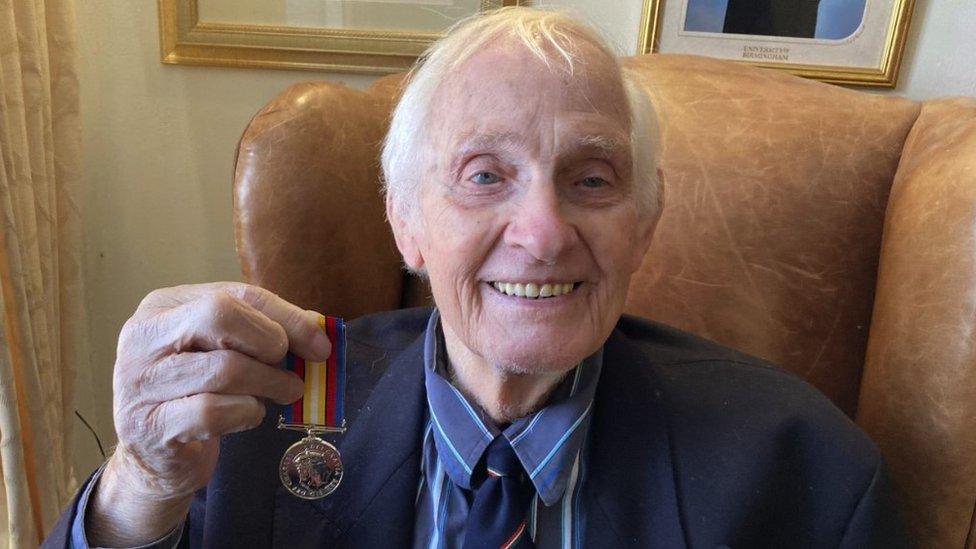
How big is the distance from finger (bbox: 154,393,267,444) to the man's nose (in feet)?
1.11

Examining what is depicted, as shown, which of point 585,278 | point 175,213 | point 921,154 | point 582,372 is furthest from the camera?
point 175,213

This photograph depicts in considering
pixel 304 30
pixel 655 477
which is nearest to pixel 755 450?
pixel 655 477

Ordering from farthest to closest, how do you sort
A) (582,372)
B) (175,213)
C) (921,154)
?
1. (175,213)
2. (921,154)
3. (582,372)

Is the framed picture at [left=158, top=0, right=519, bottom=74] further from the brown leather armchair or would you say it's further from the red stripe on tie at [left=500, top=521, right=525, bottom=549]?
the red stripe on tie at [left=500, top=521, right=525, bottom=549]

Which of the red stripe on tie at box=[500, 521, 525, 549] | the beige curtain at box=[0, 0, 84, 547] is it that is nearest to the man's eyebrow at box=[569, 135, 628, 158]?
the red stripe on tie at box=[500, 521, 525, 549]

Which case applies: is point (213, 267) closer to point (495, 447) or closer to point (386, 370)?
point (386, 370)

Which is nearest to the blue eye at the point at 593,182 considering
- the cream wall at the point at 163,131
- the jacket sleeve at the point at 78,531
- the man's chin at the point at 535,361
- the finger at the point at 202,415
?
the man's chin at the point at 535,361

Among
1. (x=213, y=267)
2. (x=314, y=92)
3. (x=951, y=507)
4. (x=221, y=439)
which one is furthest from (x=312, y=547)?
(x=213, y=267)

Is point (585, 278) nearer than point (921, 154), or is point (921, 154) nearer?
point (585, 278)

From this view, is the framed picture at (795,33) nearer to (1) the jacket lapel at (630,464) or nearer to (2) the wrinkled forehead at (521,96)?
(2) the wrinkled forehead at (521,96)

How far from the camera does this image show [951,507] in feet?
2.96

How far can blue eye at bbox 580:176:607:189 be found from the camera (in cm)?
83

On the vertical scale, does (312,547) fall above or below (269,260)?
below

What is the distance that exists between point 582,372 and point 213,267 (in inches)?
43.3
